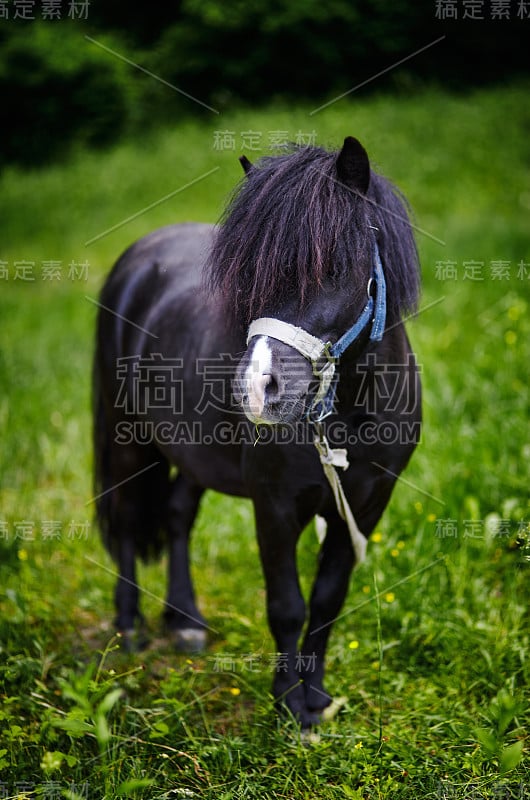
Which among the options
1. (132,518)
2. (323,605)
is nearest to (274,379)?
(323,605)

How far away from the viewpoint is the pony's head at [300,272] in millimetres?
2111

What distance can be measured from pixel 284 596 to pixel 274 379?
998mm

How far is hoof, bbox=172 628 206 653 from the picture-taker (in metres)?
3.58

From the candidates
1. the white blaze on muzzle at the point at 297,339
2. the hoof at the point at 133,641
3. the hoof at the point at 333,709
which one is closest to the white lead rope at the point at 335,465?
the white blaze on muzzle at the point at 297,339

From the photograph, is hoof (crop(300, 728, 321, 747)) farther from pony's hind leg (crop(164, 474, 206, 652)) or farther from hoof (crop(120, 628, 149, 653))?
hoof (crop(120, 628, 149, 653))

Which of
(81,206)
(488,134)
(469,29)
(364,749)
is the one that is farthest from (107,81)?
(364,749)

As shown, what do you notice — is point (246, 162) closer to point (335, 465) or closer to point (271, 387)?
point (271, 387)

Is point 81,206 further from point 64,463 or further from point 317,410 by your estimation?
point 317,410

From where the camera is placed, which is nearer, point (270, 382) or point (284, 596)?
point (270, 382)

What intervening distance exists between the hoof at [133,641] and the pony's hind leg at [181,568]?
15cm

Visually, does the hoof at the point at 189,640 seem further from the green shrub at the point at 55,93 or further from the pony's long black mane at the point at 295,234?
the green shrub at the point at 55,93

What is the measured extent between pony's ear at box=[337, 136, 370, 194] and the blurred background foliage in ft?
54.1

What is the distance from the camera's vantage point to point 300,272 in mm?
2113

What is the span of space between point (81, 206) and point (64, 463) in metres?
9.57
